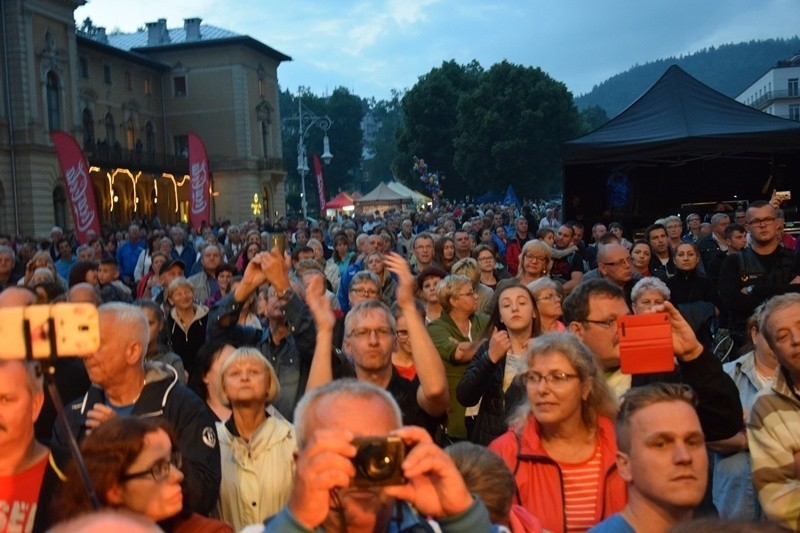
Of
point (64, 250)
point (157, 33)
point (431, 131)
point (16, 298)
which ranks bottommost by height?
point (16, 298)

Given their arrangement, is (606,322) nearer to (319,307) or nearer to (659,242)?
(319,307)

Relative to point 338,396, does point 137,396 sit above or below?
below

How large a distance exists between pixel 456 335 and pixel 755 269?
8.47 ft

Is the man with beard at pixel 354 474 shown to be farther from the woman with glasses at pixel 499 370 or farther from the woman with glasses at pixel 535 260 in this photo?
the woman with glasses at pixel 535 260

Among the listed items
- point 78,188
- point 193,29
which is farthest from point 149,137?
point 78,188

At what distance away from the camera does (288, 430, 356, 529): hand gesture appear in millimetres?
2018

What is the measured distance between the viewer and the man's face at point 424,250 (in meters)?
10.7

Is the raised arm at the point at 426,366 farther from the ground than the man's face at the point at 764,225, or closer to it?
closer to it

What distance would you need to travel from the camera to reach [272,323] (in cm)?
605

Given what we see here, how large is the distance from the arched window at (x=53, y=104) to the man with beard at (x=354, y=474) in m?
42.8

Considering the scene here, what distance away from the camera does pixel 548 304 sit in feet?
19.6

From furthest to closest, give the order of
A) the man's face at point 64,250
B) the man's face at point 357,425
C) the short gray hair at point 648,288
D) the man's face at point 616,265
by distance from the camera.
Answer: the man's face at point 64,250
the man's face at point 616,265
the short gray hair at point 648,288
the man's face at point 357,425

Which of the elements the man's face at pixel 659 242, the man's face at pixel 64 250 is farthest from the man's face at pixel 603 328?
the man's face at pixel 64 250

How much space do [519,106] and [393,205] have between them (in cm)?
1593
